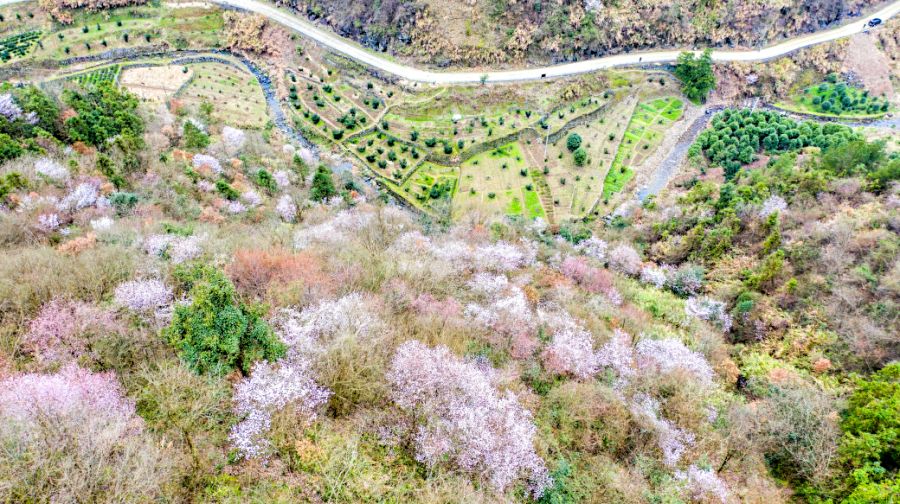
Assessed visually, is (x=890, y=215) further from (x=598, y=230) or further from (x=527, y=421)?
(x=527, y=421)

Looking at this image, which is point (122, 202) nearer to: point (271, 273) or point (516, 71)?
point (271, 273)

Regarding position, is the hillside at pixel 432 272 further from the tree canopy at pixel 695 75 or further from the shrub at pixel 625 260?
the tree canopy at pixel 695 75

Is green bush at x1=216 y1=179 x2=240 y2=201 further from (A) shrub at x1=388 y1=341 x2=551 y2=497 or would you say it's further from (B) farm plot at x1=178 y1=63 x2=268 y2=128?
(A) shrub at x1=388 y1=341 x2=551 y2=497

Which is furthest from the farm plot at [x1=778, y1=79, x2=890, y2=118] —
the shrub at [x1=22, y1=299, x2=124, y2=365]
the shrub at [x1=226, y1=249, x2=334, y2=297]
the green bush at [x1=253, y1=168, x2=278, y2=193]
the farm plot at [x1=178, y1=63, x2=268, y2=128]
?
the shrub at [x1=22, y1=299, x2=124, y2=365]

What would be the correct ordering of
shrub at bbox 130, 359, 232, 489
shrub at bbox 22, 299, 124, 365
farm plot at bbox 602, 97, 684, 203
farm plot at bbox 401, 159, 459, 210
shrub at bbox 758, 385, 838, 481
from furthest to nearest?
farm plot at bbox 602, 97, 684, 203, farm plot at bbox 401, 159, 459, 210, shrub at bbox 758, 385, 838, 481, shrub at bbox 22, 299, 124, 365, shrub at bbox 130, 359, 232, 489

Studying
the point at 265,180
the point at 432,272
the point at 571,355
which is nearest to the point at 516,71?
the point at 265,180

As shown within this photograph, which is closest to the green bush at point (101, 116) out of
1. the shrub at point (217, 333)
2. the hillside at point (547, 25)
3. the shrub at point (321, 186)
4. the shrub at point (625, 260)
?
the shrub at point (321, 186)
